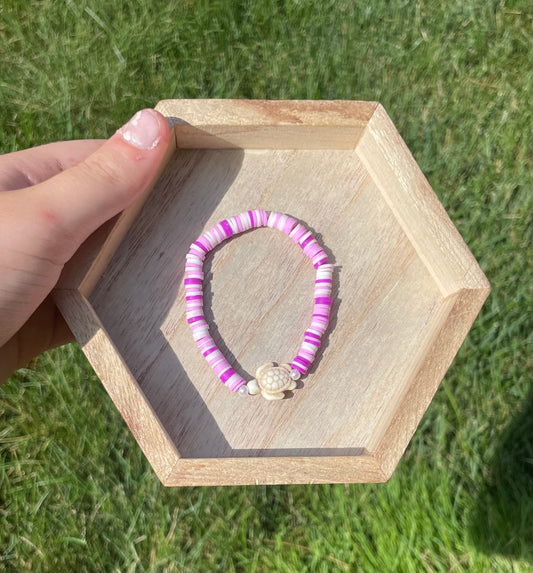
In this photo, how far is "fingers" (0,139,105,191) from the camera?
1.57 m

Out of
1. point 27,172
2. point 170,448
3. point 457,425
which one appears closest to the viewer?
point 170,448

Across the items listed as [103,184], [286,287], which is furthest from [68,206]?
[286,287]

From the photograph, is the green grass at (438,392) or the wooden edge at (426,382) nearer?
the wooden edge at (426,382)

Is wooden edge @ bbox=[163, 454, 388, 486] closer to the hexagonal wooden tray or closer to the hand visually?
the hexagonal wooden tray

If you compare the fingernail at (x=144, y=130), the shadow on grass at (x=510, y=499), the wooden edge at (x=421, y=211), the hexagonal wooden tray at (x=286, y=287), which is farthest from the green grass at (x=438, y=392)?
the fingernail at (x=144, y=130)

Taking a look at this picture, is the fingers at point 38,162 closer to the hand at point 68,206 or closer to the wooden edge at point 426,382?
the hand at point 68,206

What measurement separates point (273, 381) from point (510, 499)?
124cm

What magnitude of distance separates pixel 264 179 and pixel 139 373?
0.51 m

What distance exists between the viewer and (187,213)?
52.7 inches

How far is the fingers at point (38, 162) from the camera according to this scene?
5.14ft

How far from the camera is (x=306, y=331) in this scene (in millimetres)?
1297

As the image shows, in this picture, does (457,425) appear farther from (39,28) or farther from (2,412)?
(39,28)

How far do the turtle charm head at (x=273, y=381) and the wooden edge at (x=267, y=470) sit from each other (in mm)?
149

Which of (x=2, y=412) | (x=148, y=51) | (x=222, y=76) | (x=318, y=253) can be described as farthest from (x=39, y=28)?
(x=318, y=253)
